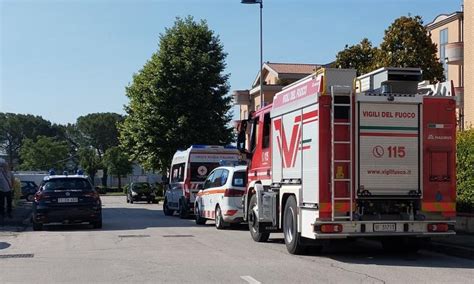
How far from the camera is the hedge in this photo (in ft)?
53.4

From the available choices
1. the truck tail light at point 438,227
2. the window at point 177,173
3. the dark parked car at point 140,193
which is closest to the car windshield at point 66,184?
the window at point 177,173

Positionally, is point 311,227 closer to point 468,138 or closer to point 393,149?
point 393,149

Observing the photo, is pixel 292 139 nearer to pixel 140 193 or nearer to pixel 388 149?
pixel 388 149

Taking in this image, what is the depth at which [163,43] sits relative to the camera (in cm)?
4294

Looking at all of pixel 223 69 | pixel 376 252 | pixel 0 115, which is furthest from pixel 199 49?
pixel 0 115

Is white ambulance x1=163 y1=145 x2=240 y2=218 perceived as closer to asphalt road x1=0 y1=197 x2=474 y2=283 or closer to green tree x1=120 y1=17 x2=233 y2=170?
asphalt road x1=0 y1=197 x2=474 y2=283

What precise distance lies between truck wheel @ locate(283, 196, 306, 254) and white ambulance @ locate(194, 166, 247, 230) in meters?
5.87

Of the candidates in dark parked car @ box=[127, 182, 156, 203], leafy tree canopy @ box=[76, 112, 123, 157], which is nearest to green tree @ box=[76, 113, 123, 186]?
leafy tree canopy @ box=[76, 112, 123, 157]

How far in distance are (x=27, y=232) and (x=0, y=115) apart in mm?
110793

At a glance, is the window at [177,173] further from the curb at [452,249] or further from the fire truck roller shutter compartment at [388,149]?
the fire truck roller shutter compartment at [388,149]

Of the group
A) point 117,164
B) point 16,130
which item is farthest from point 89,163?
point 16,130

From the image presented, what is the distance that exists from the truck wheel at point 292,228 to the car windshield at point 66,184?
8376 millimetres

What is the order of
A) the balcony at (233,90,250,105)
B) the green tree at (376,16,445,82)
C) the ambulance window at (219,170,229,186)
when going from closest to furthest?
the ambulance window at (219,170,229,186) → the green tree at (376,16,445,82) → the balcony at (233,90,250,105)

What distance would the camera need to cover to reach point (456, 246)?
42.8 feet
